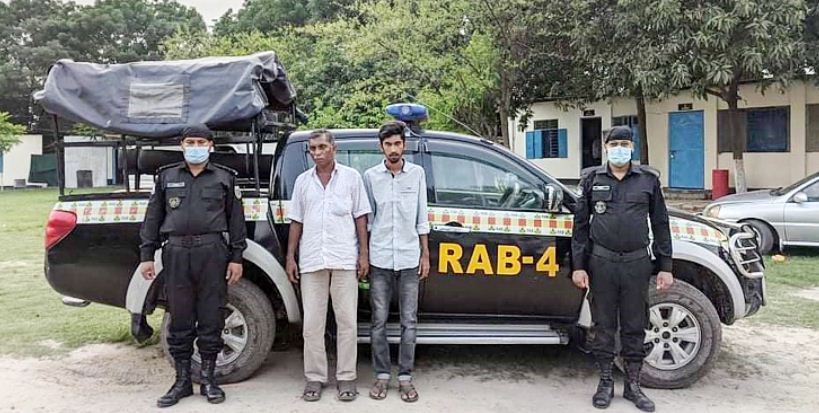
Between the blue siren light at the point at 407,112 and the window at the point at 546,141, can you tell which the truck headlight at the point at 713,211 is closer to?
the blue siren light at the point at 407,112

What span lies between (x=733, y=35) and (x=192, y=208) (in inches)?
453

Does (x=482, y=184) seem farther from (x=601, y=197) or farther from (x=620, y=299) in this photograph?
(x=620, y=299)

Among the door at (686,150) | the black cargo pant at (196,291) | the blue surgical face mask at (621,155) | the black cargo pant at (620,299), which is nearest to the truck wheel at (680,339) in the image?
the black cargo pant at (620,299)

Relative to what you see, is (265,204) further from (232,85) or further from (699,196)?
(699,196)

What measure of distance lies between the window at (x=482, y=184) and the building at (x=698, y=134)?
535 inches

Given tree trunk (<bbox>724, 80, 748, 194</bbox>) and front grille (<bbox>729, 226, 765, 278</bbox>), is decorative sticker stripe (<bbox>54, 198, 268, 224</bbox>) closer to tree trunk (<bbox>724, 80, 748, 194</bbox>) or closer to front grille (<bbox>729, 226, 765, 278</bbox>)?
front grille (<bbox>729, 226, 765, 278</bbox>)

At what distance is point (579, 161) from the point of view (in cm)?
2253

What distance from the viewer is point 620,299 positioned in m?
4.51

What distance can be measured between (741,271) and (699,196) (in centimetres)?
1450

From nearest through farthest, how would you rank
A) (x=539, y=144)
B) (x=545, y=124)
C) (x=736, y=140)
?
1. (x=736, y=140)
2. (x=545, y=124)
3. (x=539, y=144)

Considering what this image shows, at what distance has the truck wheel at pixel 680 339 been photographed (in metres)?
4.90

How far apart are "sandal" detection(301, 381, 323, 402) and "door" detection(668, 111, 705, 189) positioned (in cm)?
1690

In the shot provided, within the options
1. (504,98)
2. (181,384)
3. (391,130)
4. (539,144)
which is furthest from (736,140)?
(181,384)

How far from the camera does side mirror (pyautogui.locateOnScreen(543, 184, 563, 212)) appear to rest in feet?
16.1
